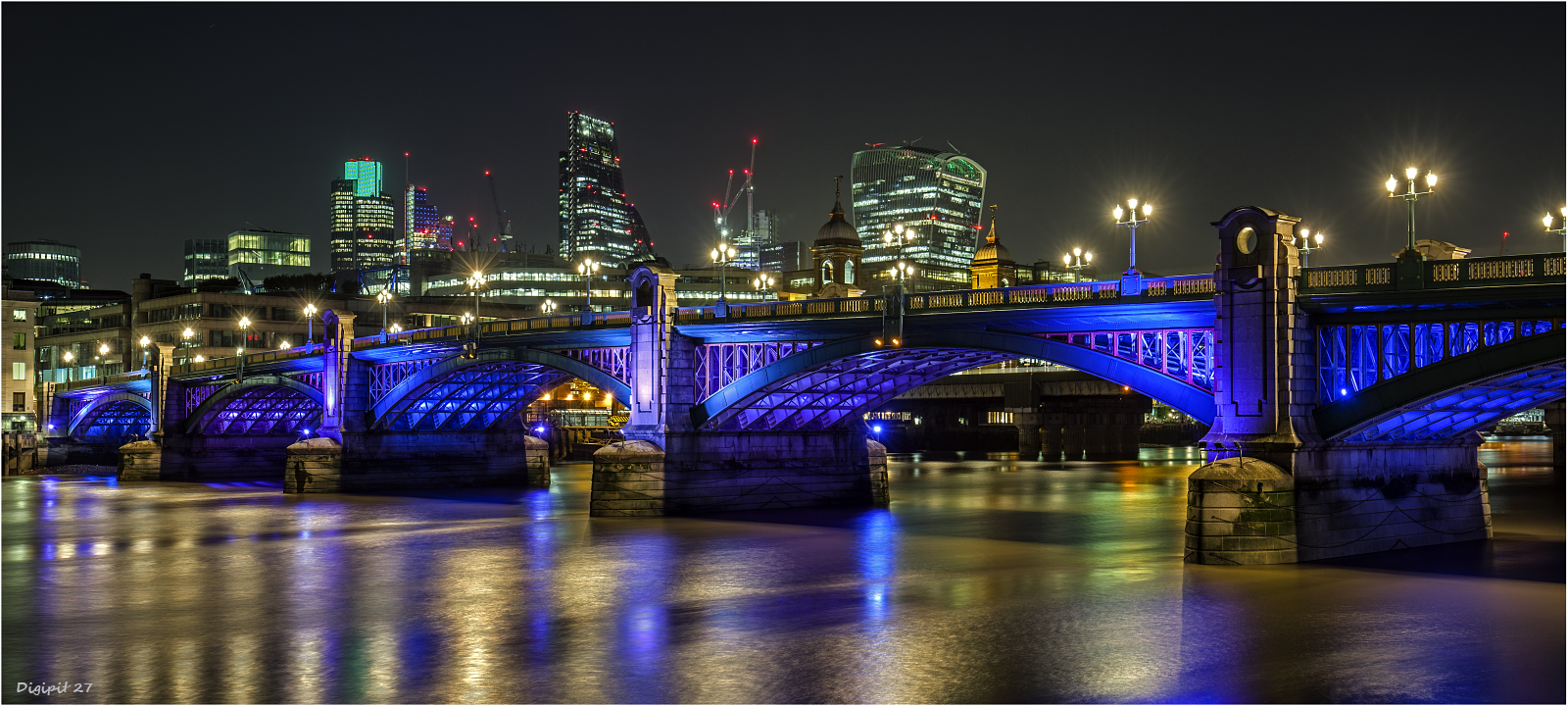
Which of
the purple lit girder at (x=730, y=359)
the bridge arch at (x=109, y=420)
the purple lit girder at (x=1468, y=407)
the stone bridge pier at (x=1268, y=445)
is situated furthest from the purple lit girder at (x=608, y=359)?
the bridge arch at (x=109, y=420)

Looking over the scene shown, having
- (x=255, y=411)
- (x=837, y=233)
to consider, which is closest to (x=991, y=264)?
(x=837, y=233)

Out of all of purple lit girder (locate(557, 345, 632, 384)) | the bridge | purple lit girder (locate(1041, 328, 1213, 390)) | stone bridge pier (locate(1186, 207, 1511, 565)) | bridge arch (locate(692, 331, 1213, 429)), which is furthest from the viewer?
purple lit girder (locate(557, 345, 632, 384))

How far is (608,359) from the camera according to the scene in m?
65.3

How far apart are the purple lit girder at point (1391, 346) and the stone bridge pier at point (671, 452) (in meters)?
27.3

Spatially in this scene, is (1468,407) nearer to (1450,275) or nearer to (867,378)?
(1450,275)

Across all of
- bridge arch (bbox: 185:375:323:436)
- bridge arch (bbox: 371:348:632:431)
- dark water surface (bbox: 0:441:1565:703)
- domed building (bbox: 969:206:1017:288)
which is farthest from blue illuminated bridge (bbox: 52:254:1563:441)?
domed building (bbox: 969:206:1017:288)

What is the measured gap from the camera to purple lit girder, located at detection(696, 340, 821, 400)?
5688cm

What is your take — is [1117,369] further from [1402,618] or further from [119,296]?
[119,296]

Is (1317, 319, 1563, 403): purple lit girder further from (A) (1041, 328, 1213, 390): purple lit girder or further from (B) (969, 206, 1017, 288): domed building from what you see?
(B) (969, 206, 1017, 288): domed building

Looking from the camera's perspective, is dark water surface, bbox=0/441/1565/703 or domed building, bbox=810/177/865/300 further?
domed building, bbox=810/177/865/300

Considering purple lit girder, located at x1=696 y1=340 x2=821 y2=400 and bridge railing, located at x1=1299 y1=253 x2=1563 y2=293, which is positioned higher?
bridge railing, located at x1=1299 y1=253 x2=1563 y2=293

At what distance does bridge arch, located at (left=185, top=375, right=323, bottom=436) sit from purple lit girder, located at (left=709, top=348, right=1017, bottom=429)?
145ft

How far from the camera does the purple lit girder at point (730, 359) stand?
56.9 m

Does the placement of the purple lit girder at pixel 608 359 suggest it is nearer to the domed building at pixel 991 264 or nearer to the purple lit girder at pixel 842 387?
the purple lit girder at pixel 842 387
